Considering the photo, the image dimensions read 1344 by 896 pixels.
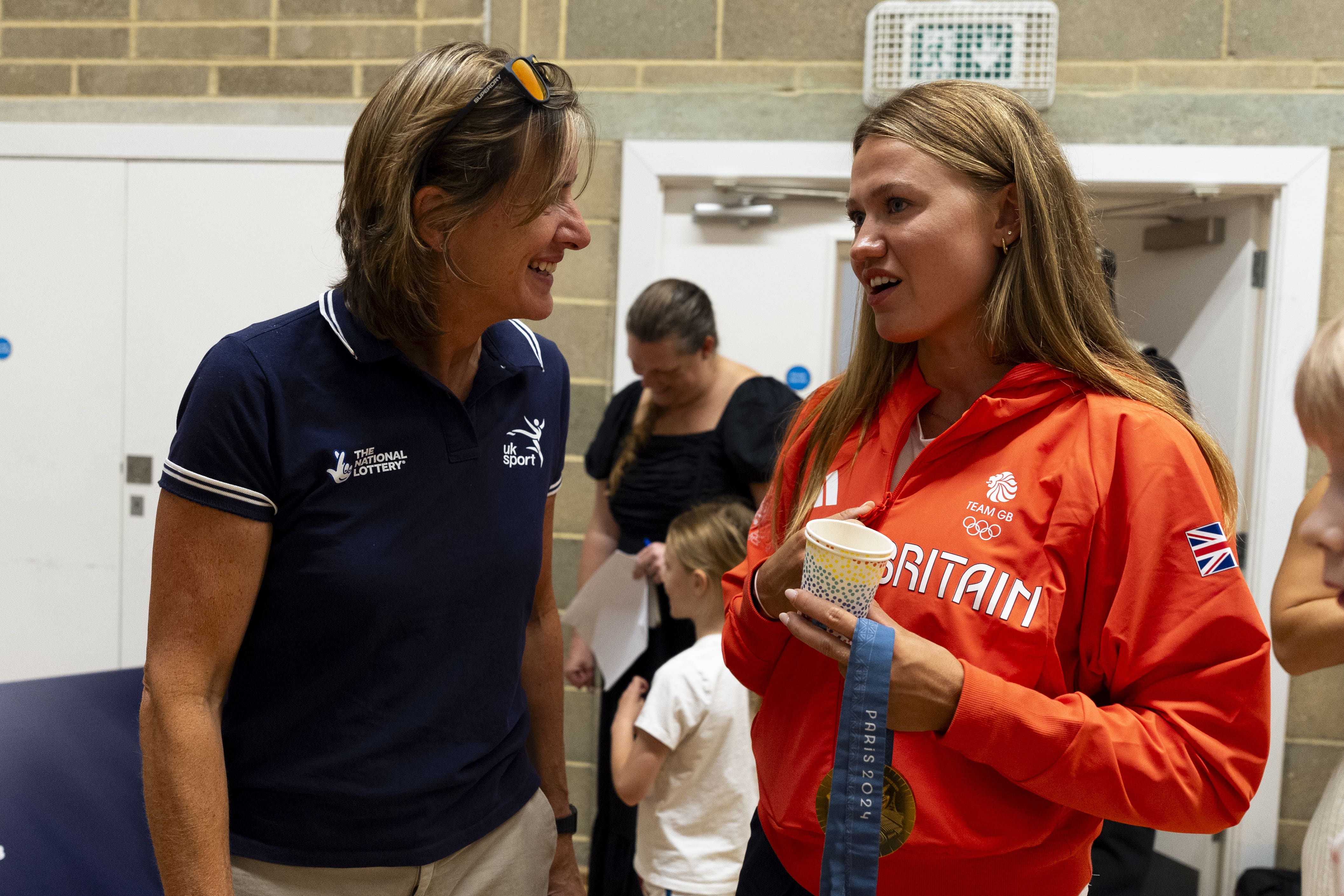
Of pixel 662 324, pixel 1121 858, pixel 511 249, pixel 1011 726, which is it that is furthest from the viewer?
pixel 662 324

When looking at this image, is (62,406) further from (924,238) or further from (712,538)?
(924,238)

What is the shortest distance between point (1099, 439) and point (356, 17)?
318 centimetres

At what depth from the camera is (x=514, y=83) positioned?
114 cm

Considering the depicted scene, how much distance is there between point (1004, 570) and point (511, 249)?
0.67 m

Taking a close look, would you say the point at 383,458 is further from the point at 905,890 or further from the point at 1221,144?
→ the point at 1221,144

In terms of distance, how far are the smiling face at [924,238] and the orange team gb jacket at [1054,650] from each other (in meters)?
0.12

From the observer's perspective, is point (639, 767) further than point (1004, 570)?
Yes

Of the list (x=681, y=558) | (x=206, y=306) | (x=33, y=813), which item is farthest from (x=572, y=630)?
(x=33, y=813)

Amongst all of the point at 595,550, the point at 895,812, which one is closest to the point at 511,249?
the point at 895,812

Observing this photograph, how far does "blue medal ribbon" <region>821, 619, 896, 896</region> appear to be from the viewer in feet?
3.22

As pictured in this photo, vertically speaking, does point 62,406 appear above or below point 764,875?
above

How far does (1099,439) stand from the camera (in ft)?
3.39

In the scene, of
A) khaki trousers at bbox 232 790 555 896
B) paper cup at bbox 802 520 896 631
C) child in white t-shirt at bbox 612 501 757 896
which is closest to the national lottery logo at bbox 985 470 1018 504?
paper cup at bbox 802 520 896 631

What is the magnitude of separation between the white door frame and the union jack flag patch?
231 centimetres
